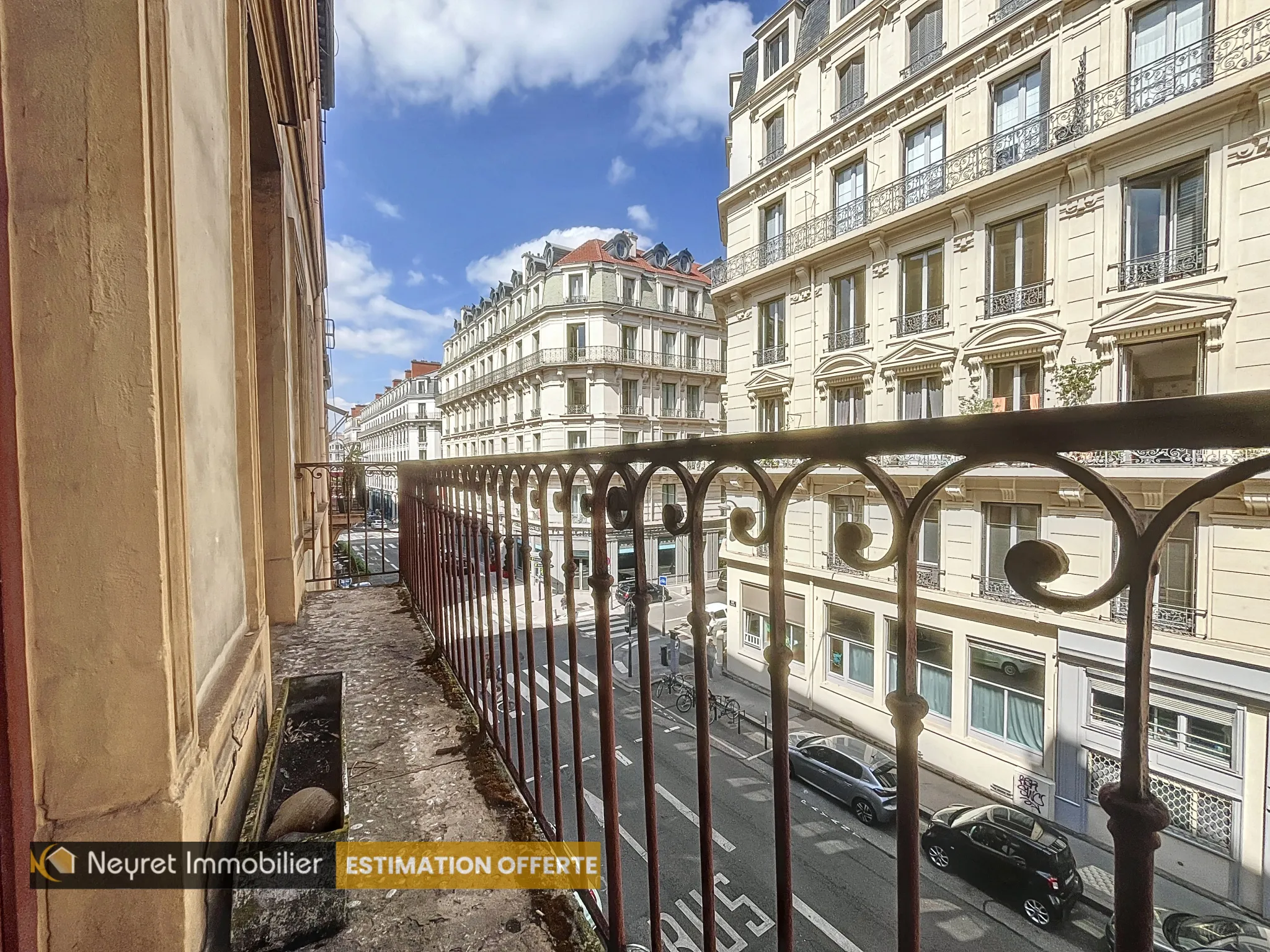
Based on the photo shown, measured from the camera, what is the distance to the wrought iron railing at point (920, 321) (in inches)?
413

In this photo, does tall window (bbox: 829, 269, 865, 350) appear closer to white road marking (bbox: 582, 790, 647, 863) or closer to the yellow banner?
white road marking (bbox: 582, 790, 647, 863)

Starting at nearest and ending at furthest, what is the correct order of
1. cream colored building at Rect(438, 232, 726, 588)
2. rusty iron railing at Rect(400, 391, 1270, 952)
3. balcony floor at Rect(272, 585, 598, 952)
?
rusty iron railing at Rect(400, 391, 1270, 952), balcony floor at Rect(272, 585, 598, 952), cream colored building at Rect(438, 232, 726, 588)

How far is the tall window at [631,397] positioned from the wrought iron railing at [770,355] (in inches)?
423

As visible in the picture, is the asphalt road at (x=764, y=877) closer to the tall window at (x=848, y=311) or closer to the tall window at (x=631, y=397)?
the tall window at (x=848, y=311)

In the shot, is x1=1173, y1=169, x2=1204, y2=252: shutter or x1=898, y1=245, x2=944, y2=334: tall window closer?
x1=1173, y1=169, x2=1204, y2=252: shutter

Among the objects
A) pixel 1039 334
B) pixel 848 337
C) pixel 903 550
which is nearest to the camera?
pixel 903 550

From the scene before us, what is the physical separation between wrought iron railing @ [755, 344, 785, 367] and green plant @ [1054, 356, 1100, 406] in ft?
19.1

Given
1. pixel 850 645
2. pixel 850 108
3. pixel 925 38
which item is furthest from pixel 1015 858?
pixel 925 38

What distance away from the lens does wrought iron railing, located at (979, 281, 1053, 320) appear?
30.3 ft

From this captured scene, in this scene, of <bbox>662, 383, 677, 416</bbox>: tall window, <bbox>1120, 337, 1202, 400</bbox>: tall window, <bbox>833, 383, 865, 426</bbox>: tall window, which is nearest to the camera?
<bbox>1120, 337, 1202, 400</bbox>: tall window

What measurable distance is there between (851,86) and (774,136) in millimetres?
2258

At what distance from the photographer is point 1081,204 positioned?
897 centimetres

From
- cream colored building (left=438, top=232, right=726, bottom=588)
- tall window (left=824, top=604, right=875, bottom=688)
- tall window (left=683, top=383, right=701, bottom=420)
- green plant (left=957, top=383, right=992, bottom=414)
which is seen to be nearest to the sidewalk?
tall window (left=824, top=604, right=875, bottom=688)

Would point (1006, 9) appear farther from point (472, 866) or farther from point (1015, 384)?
point (472, 866)
